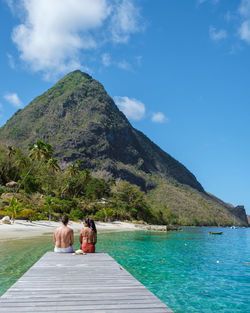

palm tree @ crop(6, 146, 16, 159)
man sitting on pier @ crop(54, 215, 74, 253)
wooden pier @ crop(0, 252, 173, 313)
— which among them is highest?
palm tree @ crop(6, 146, 16, 159)

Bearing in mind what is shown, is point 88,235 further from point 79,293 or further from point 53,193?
point 53,193

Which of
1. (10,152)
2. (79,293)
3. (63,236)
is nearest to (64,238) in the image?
(63,236)

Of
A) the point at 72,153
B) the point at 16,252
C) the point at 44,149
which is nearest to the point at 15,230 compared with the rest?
the point at 16,252

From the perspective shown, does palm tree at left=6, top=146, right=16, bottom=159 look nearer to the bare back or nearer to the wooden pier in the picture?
the bare back

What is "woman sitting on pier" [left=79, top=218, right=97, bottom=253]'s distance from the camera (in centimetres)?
1320

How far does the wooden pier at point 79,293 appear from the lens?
18.0 feet

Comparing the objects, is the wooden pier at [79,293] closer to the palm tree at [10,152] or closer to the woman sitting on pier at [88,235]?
the woman sitting on pier at [88,235]

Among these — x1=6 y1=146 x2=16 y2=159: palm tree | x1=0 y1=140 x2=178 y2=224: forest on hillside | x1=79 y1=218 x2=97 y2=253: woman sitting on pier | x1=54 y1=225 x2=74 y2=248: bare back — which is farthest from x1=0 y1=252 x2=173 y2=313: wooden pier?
x1=6 y1=146 x2=16 y2=159: palm tree

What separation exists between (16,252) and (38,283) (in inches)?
581

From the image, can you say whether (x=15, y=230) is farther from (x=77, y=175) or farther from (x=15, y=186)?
(x=77, y=175)

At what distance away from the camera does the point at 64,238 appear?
43.0 ft

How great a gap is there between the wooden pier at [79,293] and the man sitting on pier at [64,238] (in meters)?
2.69

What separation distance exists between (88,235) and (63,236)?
111 cm

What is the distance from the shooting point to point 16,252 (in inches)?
816
